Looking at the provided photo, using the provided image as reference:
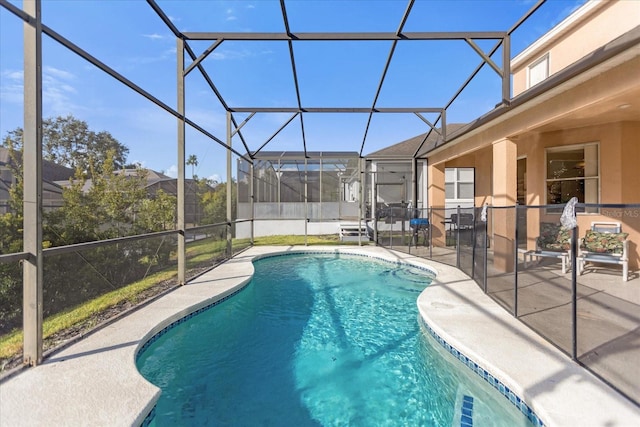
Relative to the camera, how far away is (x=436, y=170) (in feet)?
33.6

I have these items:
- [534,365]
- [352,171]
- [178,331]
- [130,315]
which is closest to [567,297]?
[534,365]

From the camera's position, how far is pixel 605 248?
16.9 feet

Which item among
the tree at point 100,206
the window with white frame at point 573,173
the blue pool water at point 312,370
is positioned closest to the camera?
the blue pool water at point 312,370

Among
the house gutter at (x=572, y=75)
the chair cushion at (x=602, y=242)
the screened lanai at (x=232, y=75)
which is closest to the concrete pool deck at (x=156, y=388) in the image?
the screened lanai at (x=232, y=75)

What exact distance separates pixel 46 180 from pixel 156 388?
237cm

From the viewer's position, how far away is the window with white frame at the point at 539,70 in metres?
9.07

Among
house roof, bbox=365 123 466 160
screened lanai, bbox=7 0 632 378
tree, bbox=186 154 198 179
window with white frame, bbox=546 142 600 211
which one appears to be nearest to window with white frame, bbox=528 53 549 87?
screened lanai, bbox=7 0 632 378

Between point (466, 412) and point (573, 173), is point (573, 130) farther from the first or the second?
point (466, 412)

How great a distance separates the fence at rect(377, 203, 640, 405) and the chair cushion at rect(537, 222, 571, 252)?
12mm

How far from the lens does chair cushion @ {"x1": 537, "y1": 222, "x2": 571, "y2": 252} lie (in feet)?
14.7

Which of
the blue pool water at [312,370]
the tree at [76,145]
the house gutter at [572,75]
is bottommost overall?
the blue pool water at [312,370]

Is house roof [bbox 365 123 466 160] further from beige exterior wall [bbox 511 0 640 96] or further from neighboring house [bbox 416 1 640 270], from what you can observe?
beige exterior wall [bbox 511 0 640 96]

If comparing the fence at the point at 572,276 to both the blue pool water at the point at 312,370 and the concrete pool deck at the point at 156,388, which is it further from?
the blue pool water at the point at 312,370

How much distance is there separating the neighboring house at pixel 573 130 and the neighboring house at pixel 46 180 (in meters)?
5.07
